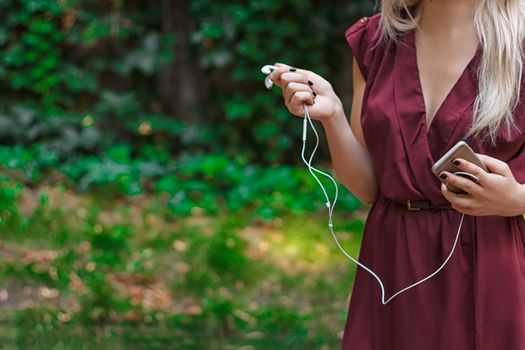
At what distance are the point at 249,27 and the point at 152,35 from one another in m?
0.72

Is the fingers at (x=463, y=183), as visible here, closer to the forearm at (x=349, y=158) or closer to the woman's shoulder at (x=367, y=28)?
the forearm at (x=349, y=158)

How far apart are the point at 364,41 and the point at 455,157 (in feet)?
1.52

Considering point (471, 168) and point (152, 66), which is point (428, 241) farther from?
point (152, 66)

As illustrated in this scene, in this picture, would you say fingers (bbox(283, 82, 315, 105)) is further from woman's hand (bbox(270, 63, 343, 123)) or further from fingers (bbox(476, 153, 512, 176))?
fingers (bbox(476, 153, 512, 176))

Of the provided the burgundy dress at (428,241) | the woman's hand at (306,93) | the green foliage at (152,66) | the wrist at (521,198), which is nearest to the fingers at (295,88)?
the woman's hand at (306,93)

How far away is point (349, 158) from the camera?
5.93 ft

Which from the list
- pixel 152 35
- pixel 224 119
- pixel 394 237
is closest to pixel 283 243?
pixel 224 119

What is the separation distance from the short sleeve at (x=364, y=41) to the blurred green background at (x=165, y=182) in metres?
2.04

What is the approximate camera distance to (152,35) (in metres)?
6.01

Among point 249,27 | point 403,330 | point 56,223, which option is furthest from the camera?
point 249,27

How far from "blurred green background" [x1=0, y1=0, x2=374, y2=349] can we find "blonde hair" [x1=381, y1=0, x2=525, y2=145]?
222 cm

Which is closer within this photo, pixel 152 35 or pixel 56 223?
pixel 56 223

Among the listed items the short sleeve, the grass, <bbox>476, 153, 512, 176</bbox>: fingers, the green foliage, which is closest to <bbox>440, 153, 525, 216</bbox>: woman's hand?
<bbox>476, 153, 512, 176</bbox>: fingers

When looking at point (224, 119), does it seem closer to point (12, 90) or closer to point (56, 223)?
point (12, 90)
